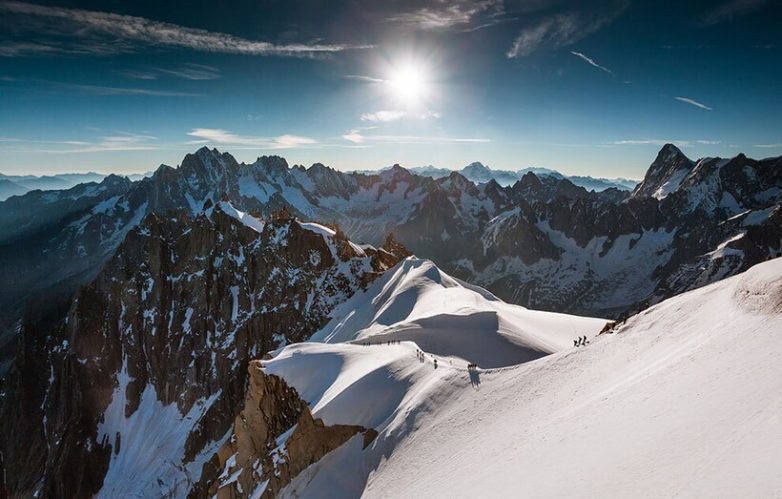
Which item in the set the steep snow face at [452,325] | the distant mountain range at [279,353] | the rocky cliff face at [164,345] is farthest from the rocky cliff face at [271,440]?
the rocky cliff face at [164,345]

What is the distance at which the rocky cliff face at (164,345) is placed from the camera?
359 feet

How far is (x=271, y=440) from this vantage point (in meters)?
35.2

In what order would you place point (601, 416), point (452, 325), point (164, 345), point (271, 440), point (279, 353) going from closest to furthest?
1. point (601, 416)
2. point (271, 440)
3. point (279, 353)
4. point (452, 325)
5. point (164, 345)

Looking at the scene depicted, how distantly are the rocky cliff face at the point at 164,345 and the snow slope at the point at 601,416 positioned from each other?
228 feet

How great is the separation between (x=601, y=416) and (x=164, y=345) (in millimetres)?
148211

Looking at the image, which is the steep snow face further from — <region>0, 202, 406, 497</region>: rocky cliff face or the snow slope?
<region>0, 202, 406, 497</region>: rocky cliff face

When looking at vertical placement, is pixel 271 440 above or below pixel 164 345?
above

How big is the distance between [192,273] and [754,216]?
22978 cm

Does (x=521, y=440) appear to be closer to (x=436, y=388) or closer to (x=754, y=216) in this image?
(x=436, y=388)

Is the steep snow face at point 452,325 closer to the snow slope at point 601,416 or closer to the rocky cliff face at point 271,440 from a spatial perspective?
the snow slope at point 601,416

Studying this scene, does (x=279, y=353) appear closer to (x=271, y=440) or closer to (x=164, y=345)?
(x=271, y=440)

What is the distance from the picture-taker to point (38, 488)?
11725cm

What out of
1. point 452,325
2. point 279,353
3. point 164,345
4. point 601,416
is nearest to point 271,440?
point 279,353

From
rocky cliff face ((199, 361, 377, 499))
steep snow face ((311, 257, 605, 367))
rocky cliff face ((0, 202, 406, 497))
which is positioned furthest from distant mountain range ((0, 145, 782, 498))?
rocky cliff face ((0, 202, 406, 497))
